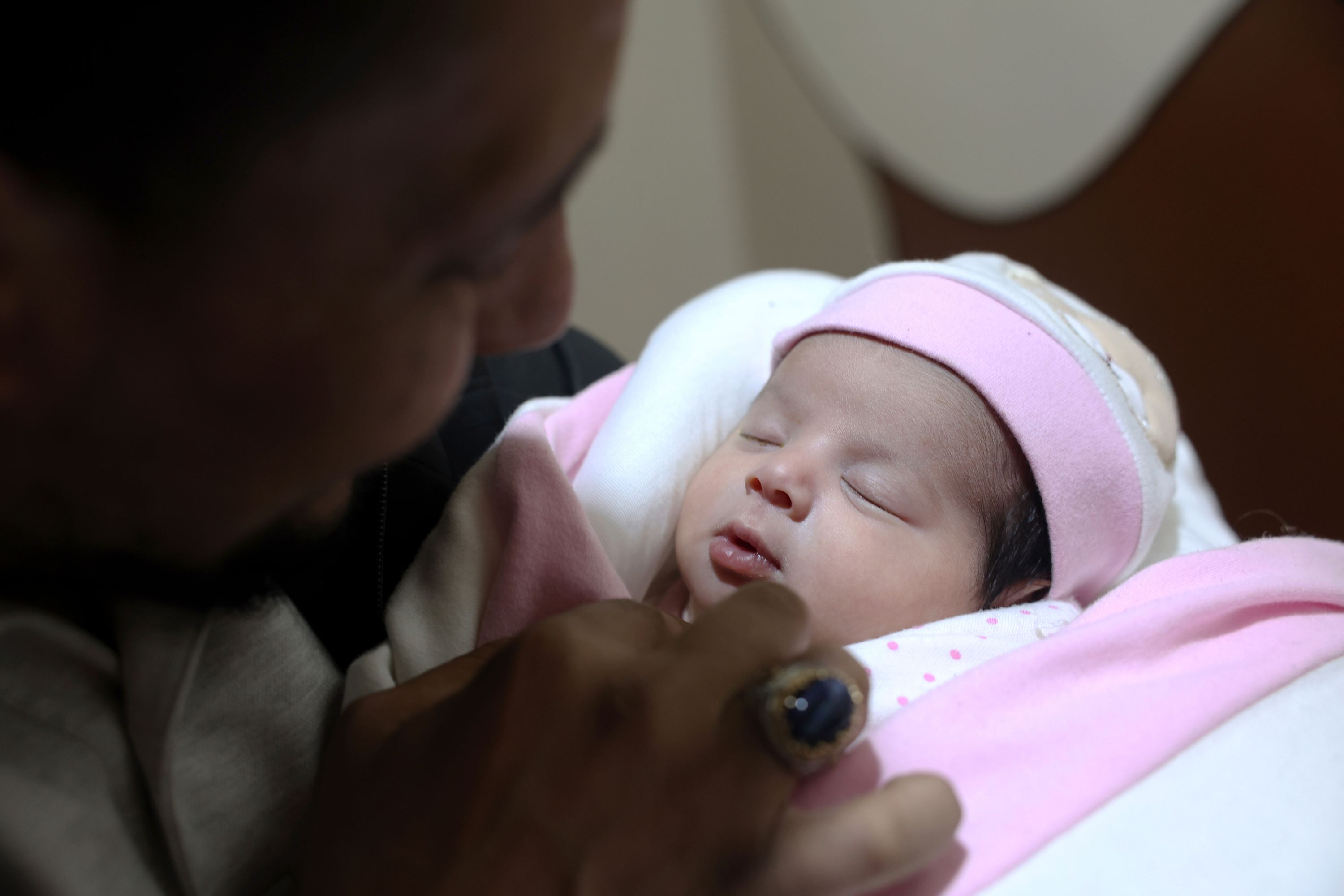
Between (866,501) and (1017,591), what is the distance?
8.3 inches

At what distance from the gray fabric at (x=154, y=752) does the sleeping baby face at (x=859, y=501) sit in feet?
1.30

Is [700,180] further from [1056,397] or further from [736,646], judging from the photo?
[736,646]

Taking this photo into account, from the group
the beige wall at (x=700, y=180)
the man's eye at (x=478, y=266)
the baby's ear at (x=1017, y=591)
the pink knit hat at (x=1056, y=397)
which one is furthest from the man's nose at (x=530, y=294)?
the beige wall at (x=700, y=180)

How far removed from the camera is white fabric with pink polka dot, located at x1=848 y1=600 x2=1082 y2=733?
758 mm

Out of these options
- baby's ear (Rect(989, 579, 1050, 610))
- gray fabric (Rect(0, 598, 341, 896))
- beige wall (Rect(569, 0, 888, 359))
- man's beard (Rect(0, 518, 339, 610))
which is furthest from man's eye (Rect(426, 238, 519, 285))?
beige wall (Rect(569, 0, 888, 359))

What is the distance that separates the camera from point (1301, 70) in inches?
53.4

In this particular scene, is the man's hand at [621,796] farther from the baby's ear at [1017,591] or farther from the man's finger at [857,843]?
the baby's ear at [1017,591]

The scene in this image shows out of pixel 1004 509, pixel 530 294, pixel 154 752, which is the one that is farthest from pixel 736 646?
pixel 1004 509

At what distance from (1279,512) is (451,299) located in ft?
5.11

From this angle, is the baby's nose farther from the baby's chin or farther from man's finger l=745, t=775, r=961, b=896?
man's finger l=745, t=775, r=961, b=896

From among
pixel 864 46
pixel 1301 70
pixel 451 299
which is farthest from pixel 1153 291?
pixel 451 299

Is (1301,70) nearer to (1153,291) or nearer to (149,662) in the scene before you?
(1153,291)

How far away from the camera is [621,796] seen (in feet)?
1.61

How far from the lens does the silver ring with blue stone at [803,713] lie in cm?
50
